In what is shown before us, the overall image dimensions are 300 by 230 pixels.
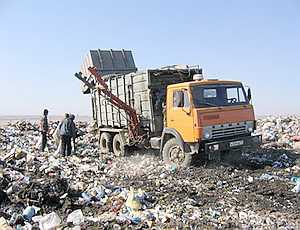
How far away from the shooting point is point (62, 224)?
567 cm

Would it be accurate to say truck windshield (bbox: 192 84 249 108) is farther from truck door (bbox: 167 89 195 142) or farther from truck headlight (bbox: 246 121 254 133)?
truck headlight (bbox: 246 121 254 133)

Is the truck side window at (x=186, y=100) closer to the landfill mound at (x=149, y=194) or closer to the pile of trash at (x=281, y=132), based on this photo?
the landfill mound at (x=149, y=194)

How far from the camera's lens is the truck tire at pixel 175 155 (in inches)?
371

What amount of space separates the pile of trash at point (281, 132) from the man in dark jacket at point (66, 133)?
605cm

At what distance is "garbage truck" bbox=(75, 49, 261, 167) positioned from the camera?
9.26 metres

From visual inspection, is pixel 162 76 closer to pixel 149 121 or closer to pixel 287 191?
pixel 149 121

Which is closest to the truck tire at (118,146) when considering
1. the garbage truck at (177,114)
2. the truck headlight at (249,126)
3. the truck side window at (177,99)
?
the garbage truck at (177,114)

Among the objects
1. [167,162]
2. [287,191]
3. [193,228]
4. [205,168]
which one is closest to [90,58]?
[167,162]

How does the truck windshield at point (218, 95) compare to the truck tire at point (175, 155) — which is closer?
the truck windshield at point (218, 95)

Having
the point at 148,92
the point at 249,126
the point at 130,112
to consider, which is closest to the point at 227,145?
the point at 249,126

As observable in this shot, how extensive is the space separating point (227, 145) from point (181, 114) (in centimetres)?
122

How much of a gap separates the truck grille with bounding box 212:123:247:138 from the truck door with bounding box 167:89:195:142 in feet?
1.79

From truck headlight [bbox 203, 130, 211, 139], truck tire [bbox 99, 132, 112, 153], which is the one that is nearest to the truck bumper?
truck headlight [bbox 203, 130, 211, 139]

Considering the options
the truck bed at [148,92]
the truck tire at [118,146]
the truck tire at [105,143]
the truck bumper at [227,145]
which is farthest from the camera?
the truck tire at [105,143]
